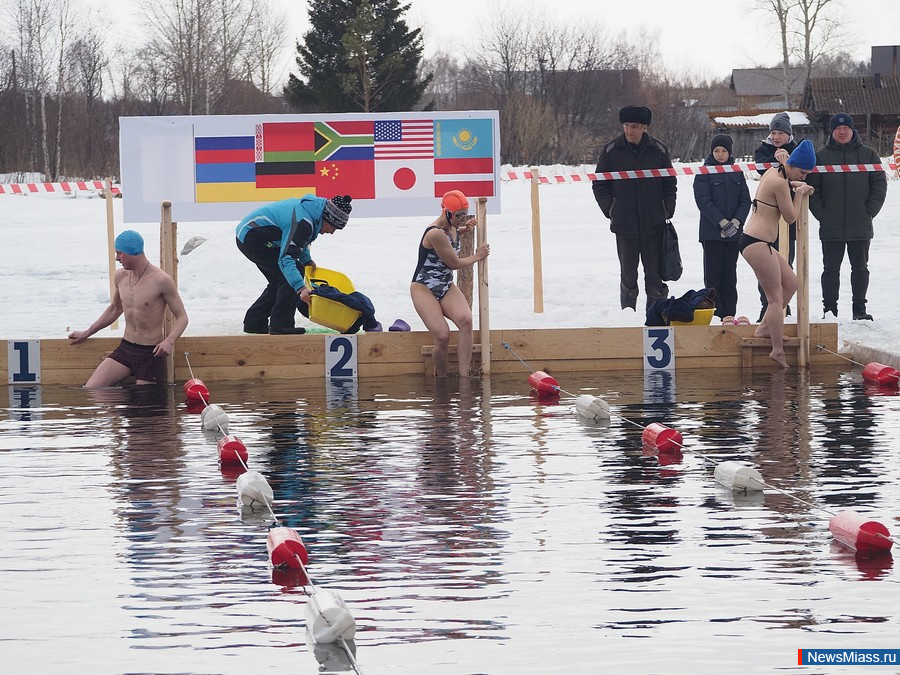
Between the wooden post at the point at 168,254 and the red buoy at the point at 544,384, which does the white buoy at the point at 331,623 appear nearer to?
the red buoy at the point at 544,384

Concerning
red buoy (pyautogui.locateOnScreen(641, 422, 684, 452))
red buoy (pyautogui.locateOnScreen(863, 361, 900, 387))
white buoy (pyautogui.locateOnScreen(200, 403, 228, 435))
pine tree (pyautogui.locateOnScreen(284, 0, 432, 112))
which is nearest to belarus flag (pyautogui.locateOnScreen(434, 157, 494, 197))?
red buoy (pyautogui.locateOnScreen(863, 361, 900, 387))

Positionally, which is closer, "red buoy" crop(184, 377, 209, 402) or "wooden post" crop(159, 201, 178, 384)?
"red buoy" crop(184, 377, 209, 402)

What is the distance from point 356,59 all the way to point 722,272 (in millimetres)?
37924

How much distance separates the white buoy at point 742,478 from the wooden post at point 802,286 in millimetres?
5776

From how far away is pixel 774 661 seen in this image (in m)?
4.68

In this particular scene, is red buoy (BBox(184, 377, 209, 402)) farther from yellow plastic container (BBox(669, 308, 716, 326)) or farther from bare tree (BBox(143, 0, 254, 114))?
bare tree (BBox(143, 0, 254, 114))

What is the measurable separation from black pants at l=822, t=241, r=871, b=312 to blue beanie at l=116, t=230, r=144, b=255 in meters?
6.83

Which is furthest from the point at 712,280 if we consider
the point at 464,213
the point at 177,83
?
the point at 177,83

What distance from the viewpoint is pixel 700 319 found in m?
13.4

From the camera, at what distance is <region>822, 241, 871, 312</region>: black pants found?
14.3 m

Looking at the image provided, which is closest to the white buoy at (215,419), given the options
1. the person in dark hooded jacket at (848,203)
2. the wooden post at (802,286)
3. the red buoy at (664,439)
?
the red buoy at (664,439)

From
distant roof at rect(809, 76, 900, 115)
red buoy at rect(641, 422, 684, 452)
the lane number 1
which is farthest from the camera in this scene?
distant roof at rect(809, 76, 900, 115)

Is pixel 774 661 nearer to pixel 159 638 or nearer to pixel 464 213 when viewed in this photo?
pixel 159 638

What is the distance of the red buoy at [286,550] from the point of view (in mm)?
5922
